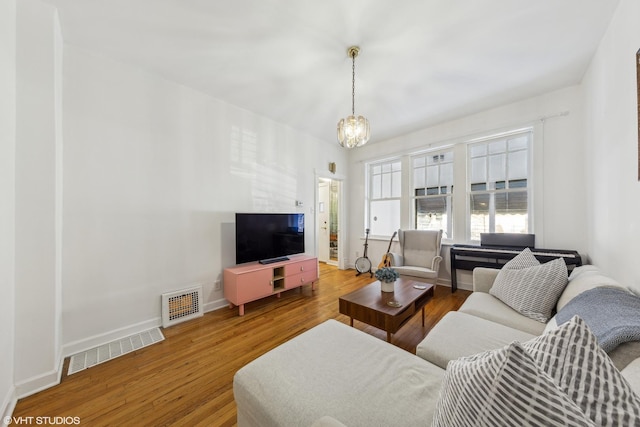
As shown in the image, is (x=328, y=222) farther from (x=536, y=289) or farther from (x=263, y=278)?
(x=536, y=289)

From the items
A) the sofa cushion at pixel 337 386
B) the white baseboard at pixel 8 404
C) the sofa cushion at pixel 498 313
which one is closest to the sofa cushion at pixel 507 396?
the sofa cushion at pixel 337 386

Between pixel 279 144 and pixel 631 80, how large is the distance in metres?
3.53

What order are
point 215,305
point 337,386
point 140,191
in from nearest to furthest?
point 337,386, point 140,191, point 215,305

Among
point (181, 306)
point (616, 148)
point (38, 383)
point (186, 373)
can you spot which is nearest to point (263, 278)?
point (181, 306)

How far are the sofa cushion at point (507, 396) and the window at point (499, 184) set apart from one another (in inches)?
143

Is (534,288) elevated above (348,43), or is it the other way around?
(348,43)

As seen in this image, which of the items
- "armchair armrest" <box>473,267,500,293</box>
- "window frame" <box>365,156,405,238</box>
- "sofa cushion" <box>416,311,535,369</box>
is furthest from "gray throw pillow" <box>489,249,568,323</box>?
"window frame" <box>365,156,405,238</box>

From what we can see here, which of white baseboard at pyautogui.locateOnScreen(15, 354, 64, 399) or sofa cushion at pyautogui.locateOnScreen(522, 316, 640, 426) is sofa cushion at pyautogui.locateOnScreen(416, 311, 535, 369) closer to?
sofa cushion at pyautogui.locateOnScreen(522, 316, 640, 426)

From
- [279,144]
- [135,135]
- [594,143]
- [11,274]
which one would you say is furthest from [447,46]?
[11,274]

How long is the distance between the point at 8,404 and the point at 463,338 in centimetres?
290

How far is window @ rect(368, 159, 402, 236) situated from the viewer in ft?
14.9

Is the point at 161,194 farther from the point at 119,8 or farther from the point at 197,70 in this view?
the point at 119,8

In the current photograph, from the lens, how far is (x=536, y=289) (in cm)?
174

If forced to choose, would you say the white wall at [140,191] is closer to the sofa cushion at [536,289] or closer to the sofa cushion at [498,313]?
the sofa cushion at [498,313]
